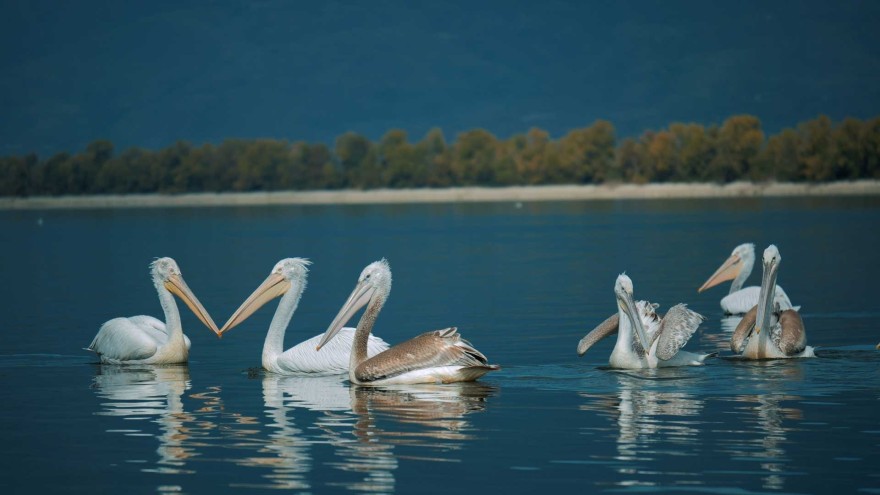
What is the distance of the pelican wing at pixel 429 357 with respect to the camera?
11602 millimetres

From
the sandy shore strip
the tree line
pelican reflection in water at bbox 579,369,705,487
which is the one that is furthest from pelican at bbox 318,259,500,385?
the tree line

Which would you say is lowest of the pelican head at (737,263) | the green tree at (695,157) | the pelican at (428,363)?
the pelican at (428,363)

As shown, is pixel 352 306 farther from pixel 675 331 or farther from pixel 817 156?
pixel 817 156

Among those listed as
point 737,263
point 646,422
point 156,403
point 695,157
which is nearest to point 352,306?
point 156,403

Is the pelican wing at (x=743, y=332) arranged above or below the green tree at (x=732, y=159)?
below

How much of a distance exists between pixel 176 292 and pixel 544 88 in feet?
588

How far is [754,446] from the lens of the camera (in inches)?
353

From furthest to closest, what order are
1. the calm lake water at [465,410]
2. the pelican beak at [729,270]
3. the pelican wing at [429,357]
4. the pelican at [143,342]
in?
the pelican beak at [729,270], the pelican at [143,342], the pelican wing at [429,357], the calm lake water at [465,410]

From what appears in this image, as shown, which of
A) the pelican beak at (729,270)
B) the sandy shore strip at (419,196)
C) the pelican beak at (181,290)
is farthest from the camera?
the sandy shore strip at (419,196)

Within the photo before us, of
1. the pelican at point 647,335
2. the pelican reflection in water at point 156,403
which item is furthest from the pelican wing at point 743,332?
the pelican reflection in water at point 156,403

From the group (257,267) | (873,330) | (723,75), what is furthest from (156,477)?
(723,75)

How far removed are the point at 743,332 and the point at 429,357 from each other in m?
3.15

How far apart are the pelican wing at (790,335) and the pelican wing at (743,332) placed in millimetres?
259

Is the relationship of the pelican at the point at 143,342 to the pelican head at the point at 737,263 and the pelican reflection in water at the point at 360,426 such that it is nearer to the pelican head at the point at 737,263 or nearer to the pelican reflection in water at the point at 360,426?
the pelican reflection in water at the point at 360,426
